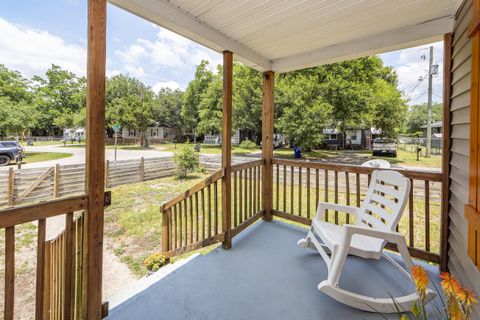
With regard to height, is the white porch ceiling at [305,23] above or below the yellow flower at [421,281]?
above

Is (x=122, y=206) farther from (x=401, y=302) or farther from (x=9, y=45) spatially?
(x=401, y=302)

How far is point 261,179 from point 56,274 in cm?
240

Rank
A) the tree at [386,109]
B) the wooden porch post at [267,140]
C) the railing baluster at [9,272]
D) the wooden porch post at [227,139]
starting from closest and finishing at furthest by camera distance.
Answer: the railing baluster at [9,272] < the wooden porch post at [227,139] < the wooden porch post at [267,140] < the tree at [386,109]

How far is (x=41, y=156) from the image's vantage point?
1.72 m

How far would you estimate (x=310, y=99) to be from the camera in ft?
35.1

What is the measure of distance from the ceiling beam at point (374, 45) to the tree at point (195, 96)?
898cm

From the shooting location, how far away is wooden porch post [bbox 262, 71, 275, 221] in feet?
10.5

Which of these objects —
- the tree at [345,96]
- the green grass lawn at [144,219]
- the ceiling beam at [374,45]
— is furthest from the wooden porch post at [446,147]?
the tree at [345,96]

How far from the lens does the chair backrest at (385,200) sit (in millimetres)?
1914

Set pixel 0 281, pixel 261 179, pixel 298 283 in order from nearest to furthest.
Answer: pixel 298 283, pixel 0 281, pixel 261 179

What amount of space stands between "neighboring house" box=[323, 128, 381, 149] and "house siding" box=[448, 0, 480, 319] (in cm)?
901

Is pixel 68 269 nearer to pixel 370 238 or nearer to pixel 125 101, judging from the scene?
pixel 370 238

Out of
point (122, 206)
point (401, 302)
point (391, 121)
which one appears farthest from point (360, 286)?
point (391, 121)

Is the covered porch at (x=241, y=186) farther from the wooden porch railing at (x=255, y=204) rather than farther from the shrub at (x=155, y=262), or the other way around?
the shrub at (x=155, y=262)
